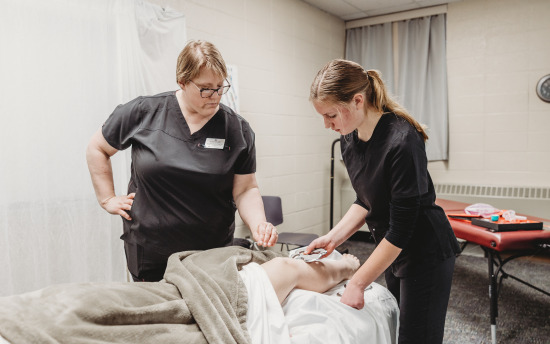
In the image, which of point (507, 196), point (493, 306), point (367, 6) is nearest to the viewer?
point (493, 306)

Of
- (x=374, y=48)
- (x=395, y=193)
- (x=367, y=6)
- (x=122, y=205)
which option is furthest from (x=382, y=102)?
(x=374, y=48)

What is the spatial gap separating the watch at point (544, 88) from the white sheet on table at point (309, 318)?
3062mm

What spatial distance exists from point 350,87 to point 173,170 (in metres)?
0.65

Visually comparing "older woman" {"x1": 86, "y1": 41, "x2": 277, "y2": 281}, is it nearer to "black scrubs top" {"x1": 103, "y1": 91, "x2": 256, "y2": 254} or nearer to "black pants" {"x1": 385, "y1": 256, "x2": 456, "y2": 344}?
"black scrubs top" {"x1": 103, "y1": 91, "x2": 256, "y2": 254}

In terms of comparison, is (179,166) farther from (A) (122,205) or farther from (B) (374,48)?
(B) (374,48)

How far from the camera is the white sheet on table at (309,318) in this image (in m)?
1.12

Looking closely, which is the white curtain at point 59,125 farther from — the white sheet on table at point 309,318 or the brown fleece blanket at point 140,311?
the white sheet on table at point 309,318

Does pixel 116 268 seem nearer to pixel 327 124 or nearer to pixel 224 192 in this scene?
pixel 224 192

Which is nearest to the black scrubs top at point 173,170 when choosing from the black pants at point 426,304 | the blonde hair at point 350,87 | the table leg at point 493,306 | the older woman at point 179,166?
the older woman at point 179,166

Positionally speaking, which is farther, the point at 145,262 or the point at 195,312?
the point at 145,262

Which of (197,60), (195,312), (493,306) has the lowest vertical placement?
(493,306)

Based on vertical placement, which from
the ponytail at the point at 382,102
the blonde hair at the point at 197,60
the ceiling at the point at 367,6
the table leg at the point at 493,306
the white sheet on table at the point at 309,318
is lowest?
the table leg at the point at 493,306

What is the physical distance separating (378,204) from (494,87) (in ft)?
10.1

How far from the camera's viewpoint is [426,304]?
4.18 feet
